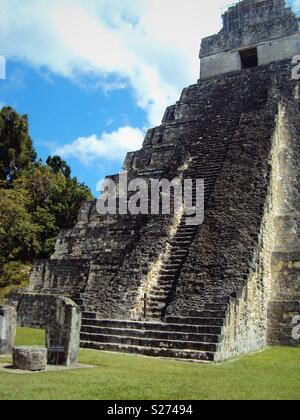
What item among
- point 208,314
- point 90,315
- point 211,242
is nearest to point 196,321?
point 208,314

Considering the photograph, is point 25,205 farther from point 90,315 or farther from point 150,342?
point 150,342

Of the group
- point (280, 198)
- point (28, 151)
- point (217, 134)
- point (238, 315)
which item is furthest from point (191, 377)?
point (28, 151)

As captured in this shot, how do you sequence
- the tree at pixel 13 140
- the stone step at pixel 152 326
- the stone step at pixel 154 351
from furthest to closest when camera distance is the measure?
the tree at pixel 13 140 → the stone step at pixel 152 326 → the stone step at pixel 154 351

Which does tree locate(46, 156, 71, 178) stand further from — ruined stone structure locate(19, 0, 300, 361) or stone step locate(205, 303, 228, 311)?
stone step locate(205, 303, 228, 311)

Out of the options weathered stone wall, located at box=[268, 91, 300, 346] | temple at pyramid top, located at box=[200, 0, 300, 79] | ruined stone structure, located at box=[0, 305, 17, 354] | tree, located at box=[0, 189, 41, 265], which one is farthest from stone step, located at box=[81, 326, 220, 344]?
temple at pyramid top, located at box=[200, 0, 300, 79]

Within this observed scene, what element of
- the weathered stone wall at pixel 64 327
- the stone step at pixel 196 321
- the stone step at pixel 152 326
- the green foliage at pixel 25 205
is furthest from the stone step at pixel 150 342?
the green foliage at pixel 25 205

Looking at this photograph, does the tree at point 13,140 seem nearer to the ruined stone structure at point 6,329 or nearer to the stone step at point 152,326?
the stone step at point 152,326

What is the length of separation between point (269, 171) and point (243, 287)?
415 cm

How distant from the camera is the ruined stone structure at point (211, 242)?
9492 millimetres

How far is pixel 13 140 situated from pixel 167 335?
2337cm

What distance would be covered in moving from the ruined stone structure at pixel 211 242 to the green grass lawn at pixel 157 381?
922mm

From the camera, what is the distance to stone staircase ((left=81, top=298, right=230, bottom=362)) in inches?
336

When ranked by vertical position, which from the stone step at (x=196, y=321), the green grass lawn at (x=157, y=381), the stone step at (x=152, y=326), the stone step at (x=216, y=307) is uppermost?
the stone step at (x=216, y=307)

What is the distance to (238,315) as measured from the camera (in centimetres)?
942
